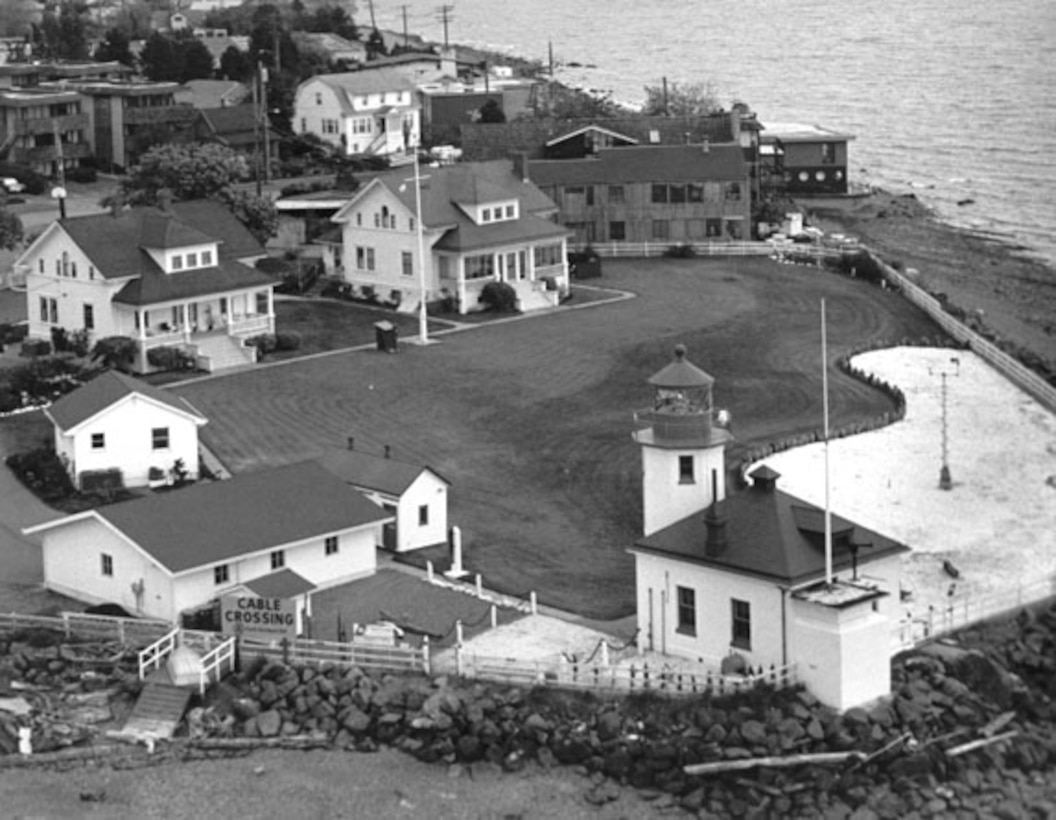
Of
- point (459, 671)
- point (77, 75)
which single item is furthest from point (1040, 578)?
point (77, 75)

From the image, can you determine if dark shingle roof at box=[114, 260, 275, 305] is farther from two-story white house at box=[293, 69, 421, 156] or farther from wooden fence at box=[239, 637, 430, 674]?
two-story white house at box=[293, 69, 421, 156]

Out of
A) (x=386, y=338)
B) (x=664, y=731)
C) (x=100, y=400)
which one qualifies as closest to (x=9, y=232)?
(x=386, y=338)

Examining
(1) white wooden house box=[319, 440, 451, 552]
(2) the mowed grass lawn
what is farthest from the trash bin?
(1) white wooden house box=[319, 440, 451, 552]

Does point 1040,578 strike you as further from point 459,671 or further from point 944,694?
point 459,671

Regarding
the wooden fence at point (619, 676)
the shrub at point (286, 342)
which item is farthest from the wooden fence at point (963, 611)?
the shrub at point (286, 342)

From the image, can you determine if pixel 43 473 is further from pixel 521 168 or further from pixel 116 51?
pixel 116 51

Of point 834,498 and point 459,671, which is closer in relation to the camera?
point 459,671

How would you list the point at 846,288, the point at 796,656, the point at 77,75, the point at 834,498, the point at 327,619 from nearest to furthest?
the point at 796,656
the point at 327,619
the point at 834,498
the point at 846,288
the point at 77,75

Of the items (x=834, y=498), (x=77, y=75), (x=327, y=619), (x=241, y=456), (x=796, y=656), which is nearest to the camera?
(x=796, y=656)
